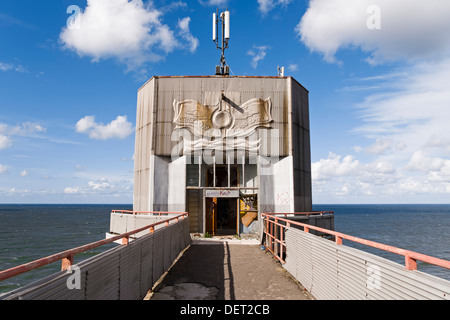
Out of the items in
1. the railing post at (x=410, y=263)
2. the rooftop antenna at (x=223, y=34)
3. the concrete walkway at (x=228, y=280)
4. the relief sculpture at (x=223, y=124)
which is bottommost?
the concrete walkway at (x=228, y=280)

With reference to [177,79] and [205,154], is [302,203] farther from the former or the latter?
[177,79]

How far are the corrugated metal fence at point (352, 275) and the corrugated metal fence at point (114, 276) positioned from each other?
4.38m

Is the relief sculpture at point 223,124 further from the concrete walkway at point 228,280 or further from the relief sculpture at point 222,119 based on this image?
the concrete walkway at point 228,280

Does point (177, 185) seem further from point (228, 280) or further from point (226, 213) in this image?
point (228, 280)

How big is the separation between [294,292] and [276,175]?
14.9 m

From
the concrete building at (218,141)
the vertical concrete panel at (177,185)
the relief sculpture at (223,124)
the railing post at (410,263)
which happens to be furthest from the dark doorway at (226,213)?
the railing post at (410,263)

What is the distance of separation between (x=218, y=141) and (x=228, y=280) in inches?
570

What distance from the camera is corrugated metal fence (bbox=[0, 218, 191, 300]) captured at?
382cm

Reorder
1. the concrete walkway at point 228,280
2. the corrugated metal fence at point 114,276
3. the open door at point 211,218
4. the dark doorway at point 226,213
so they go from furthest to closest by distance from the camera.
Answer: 1. the dark doorway at point 226,213
2. the open door at point 211,218
3. the concrete walkway at point 228,280
4. the corrugated metal fence at point 114,276

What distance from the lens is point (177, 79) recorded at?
22.9 m

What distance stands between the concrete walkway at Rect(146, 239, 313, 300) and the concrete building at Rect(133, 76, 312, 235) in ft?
31.1

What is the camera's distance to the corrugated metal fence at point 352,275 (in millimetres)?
3867

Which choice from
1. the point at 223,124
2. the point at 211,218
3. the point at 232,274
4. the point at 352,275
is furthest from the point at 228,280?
the point at 223,124
